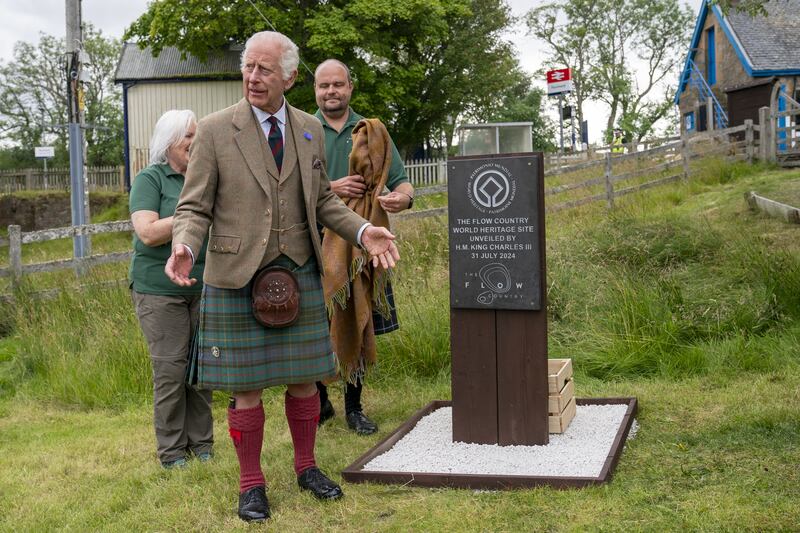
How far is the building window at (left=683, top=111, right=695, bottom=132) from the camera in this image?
34284mm

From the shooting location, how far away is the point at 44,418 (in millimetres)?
6484

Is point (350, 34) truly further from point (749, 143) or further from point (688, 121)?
point (688, 121)

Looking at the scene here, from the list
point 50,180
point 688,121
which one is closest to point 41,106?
point 50,180

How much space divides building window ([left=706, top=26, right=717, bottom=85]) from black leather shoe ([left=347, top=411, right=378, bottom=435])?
29.7m

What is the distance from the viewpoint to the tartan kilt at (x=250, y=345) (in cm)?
392

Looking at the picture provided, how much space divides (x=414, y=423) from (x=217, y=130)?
2.37 meters

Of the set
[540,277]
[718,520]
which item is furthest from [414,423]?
[718,520]

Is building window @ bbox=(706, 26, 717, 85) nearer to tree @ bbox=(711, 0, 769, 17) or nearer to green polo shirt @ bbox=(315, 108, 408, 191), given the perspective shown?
tree @ bbox=(711, 0, 769, 17)

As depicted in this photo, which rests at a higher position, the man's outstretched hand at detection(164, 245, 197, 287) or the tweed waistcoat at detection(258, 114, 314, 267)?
the tweed waistcoat at detection(258, 114, 314, 267)

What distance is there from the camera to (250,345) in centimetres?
394

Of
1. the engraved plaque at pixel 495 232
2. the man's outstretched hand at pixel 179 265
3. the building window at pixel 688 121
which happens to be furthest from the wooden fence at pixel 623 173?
the building window at pixel 688 121

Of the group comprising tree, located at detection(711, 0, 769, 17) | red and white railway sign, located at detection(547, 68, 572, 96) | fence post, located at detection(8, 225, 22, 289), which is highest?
red and white railway sign, located at detection(547, 68, 572, 96)

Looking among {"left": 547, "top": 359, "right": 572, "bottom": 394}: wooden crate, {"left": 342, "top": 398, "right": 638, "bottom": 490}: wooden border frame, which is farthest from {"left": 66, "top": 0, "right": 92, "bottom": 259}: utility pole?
{"left": 342, "top": 398, "right": 638, "bottom": 490}: wooden border frame

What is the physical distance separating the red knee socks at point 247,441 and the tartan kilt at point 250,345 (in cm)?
15
